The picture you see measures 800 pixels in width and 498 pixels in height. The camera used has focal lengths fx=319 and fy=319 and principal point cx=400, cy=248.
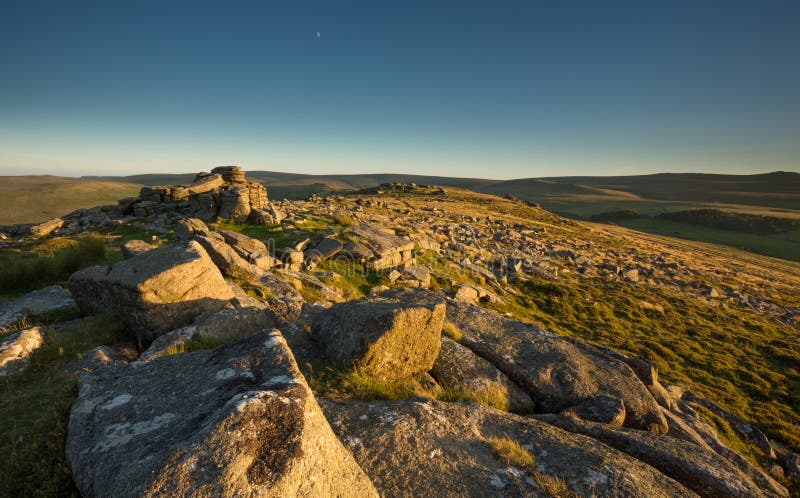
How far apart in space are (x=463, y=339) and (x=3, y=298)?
56.1 ft

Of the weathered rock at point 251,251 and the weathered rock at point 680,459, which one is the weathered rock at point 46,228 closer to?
the weathered rock at point 251,251

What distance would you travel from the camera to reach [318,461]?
3.54 metres

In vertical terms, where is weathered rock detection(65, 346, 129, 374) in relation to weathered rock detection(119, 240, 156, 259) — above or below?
below

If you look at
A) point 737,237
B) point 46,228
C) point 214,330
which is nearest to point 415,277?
point 214,330

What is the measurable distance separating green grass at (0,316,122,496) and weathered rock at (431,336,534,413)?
6.65 metres

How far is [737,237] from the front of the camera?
91188 mm

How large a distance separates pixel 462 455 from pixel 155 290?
8.57 m

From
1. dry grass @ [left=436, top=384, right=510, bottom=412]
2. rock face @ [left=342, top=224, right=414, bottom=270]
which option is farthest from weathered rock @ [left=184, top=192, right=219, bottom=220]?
dry grass @ [left=436, top=384, right=510, bottom=412]

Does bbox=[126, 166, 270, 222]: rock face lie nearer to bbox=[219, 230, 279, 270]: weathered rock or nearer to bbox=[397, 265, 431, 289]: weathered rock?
bbox=[219, 230, 279, 270]: weathered rock

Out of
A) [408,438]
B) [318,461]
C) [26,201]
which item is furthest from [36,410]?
[26,201]

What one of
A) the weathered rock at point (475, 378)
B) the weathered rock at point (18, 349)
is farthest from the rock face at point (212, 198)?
the weathered rock at point (475, 378)

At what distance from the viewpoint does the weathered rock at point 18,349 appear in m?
7.07

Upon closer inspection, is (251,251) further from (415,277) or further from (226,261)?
(415,277)

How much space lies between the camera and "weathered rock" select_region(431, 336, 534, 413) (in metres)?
7.72
